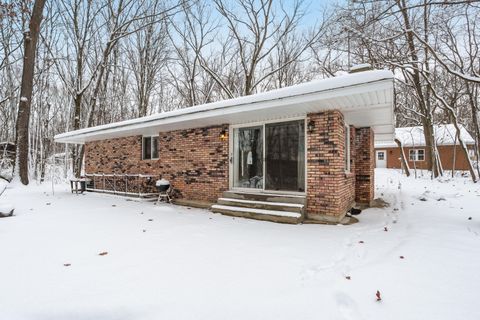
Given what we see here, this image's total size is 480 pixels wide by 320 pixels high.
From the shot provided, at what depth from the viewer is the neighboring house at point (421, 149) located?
70.1 feet

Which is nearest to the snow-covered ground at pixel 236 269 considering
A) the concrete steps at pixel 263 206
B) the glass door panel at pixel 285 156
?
the concrete steps at pixel 263 206

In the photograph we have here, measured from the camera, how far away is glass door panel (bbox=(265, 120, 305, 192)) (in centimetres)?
615

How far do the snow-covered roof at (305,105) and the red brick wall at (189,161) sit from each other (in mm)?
377

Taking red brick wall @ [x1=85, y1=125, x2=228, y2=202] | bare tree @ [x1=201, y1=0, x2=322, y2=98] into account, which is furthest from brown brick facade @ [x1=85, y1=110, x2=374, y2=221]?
bare tree @ [x1=201, y1=0, x2=322, y2=98]

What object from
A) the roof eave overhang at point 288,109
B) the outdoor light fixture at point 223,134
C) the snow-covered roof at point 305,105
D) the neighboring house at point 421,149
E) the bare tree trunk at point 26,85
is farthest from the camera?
the neighboring house at point 421,149

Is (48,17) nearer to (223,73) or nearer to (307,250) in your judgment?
(223,73)

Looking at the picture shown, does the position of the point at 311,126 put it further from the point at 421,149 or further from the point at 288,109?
the point at 421,149

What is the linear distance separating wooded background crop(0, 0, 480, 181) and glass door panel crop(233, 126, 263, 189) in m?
8.38

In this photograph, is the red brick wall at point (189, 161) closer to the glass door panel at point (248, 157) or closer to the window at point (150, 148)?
the window at point (150, 148)

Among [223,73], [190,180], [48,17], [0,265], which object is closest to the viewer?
[0,265]

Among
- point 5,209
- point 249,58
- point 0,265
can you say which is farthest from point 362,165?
point 249,58

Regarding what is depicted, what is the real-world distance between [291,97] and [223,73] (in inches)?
638

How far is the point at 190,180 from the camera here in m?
7.87

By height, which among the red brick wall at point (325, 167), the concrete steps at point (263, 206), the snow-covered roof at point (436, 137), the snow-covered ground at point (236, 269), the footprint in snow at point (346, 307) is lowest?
the footprint in snow at point (346, 307)
